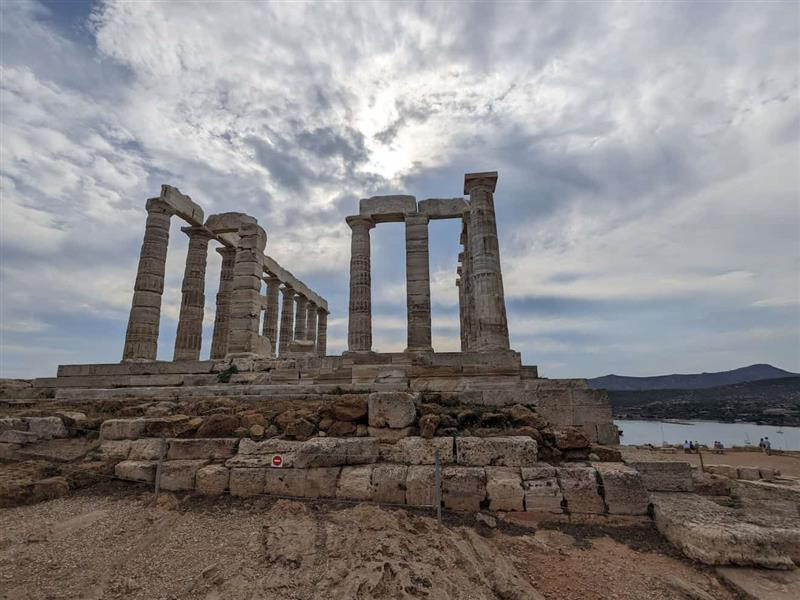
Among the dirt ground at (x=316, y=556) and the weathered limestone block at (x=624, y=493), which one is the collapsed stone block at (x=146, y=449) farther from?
the weathered limestone block at (x=624, y=493)

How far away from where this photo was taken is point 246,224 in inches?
729

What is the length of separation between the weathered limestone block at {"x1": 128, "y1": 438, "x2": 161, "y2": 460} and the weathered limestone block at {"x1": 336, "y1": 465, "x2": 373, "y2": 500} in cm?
356

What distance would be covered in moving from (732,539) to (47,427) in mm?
11639

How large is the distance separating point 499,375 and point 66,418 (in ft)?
35.8

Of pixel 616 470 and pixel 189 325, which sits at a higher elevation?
pixel 189 325

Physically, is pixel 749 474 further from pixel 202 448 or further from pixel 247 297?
pixel 247 297

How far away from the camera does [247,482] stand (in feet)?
21.5

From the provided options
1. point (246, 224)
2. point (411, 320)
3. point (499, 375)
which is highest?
point (246, 224)

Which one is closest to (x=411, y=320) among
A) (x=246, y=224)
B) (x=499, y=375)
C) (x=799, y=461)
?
(x=499, y=375)

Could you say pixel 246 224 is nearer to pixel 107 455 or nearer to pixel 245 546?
pixel 107 455

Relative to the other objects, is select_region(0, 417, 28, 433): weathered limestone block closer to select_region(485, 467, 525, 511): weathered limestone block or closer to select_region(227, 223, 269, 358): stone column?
select_region(227, 223, 269, 358): stone column

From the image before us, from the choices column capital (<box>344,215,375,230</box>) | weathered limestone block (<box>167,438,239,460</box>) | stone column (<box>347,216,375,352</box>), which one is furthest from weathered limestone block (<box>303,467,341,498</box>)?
column capital (<box>344,215,375,230</box>)

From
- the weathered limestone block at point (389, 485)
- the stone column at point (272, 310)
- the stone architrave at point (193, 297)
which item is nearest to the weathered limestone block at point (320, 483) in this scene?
the weathered limestone block at point (389, 485)

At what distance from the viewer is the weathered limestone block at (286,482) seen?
6.40 metres
